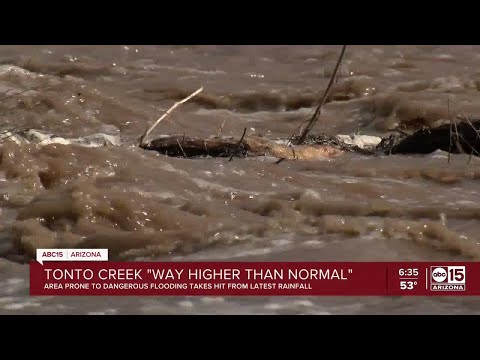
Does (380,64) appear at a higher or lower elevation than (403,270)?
higher

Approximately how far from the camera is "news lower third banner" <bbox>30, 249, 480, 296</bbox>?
3469mm

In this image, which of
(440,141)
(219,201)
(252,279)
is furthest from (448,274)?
(440,141)

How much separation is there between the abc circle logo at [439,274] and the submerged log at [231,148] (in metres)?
2.31

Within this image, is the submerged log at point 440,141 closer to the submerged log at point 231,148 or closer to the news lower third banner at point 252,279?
the submerged log at point 231,148

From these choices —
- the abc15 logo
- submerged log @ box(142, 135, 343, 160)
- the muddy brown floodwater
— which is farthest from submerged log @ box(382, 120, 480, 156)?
the abc15 logo

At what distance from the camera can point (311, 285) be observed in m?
3.49

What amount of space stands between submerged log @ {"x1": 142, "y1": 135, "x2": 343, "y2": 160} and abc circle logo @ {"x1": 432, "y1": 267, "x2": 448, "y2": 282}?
7.59 ft

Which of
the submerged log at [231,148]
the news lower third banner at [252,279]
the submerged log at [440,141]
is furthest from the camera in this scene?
the submerged log at [440,141]

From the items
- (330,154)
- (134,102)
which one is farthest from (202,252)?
(134,102)

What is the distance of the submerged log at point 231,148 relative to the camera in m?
5.89

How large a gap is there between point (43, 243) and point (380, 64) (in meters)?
7.59

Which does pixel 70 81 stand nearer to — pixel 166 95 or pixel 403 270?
pixel 166 95

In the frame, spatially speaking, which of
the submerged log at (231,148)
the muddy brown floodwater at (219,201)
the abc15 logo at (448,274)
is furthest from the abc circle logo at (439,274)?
the submerged log at (231,148)

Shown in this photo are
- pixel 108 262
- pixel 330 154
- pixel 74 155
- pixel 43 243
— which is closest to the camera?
pixel 108 262
